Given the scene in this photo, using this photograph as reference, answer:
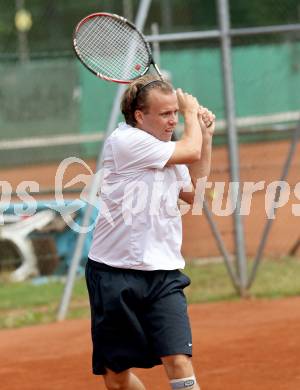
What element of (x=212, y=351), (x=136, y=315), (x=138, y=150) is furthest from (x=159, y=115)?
(x=212, y=351)

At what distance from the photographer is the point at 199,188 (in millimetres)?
5004

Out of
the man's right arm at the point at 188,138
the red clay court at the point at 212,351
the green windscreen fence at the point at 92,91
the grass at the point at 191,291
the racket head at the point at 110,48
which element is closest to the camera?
the man's right arm at the point at 188,138

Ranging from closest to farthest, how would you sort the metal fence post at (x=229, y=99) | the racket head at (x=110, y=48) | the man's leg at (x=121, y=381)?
1. the man's leg at (x=121, y=381)
2. the racket head at (x=110, y=48)
3. the metal fence post at (x=229, y=99)

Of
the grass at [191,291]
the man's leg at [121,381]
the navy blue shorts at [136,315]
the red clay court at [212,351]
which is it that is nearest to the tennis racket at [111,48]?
the navy blue shorts at [136,315]

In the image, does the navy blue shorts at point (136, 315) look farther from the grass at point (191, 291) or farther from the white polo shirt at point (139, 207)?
the grass at point (191, 291)

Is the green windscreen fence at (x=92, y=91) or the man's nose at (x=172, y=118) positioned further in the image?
the green windscreen fence at (x=92, y=91)

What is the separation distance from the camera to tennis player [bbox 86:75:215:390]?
4.45 meters

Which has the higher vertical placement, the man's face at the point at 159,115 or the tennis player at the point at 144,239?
the man's face at the point at 159,115

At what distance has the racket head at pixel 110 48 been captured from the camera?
507cm

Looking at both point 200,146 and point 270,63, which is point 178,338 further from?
point 270,63

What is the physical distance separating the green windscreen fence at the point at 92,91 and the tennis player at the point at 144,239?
22.0 ft

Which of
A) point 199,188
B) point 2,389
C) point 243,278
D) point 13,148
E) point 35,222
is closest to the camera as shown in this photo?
point 199,188

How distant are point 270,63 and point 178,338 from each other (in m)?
9.70

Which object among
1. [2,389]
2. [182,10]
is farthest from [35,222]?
[182,10]
